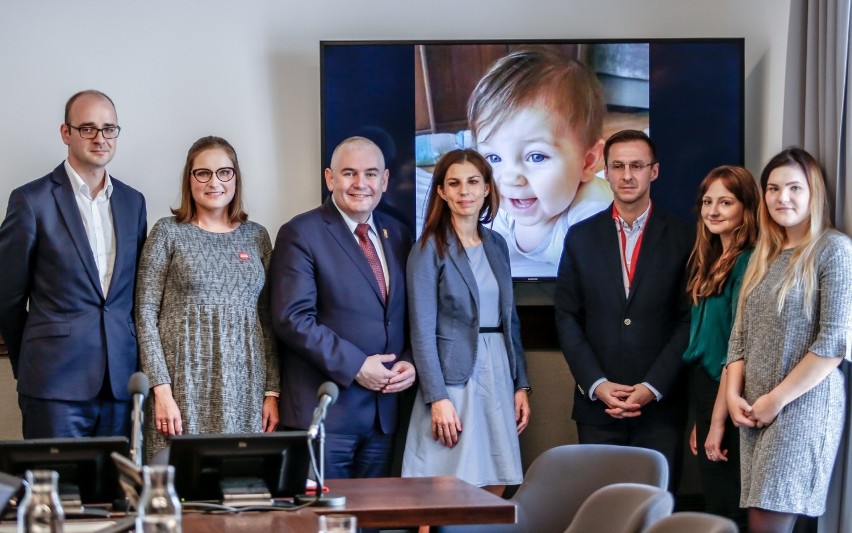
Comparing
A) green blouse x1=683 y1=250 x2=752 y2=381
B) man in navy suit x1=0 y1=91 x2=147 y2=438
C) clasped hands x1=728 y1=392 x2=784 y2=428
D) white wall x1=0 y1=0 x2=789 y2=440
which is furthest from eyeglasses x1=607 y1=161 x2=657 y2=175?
man in navy suit x1=0 y1=91 x2=147 y2=438

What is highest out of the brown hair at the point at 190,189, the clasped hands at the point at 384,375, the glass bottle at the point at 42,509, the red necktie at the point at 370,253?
the brown hair at the point at 190,189

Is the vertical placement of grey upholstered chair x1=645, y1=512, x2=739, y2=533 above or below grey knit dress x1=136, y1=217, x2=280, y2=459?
below

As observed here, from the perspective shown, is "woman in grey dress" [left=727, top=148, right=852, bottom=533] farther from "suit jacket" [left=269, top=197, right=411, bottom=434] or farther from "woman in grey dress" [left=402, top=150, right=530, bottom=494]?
"suit jacket" [left=269, top=197, right=411, bottom=434]

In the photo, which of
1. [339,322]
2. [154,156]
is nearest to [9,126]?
[154,156]

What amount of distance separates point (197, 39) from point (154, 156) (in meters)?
0.56

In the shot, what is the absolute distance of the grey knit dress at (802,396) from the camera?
3.76m

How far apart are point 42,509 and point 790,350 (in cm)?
265

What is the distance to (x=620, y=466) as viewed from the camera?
3.51m

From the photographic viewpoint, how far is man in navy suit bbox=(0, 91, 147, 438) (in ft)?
13.7

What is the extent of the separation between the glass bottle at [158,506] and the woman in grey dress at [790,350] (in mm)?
2425

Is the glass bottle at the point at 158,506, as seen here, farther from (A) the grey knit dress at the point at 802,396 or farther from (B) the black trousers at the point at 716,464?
(B) the black trousers at the point at 716,464

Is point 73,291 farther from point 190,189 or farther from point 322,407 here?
point 322,407

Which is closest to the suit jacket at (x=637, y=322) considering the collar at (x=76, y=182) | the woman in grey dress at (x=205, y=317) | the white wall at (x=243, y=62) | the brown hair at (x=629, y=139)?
the brown hair at (x=629, y=139)

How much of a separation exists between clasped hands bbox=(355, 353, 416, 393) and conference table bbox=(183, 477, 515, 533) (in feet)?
3.37
